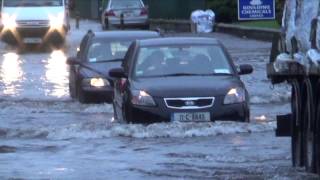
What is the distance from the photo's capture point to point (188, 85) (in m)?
15.1

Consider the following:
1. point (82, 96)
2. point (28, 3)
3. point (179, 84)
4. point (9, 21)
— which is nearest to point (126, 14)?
point (28, 3)

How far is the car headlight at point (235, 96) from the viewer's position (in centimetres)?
1495

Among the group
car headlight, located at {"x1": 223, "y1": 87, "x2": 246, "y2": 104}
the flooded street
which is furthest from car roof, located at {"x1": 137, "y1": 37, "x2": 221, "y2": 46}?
car headlight, located at {"x1": 223, "y1": 87, "x2": 246, "y2": 104}

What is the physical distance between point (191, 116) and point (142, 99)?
2.31 ft

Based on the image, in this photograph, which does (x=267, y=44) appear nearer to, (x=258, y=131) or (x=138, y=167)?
(x=258, y=131)

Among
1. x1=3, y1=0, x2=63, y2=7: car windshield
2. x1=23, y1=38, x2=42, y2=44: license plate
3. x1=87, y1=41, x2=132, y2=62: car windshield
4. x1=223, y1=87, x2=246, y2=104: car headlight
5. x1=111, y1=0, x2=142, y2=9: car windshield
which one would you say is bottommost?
x1=111, y1=0, x2=142, y2=9: car windshield

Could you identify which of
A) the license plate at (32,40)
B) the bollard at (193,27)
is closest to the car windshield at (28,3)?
the license plate at (32,40)

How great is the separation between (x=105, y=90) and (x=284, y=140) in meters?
6.45

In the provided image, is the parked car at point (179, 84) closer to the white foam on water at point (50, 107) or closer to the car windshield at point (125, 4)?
the white foam on water at point (50, 107)

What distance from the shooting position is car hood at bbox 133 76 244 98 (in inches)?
583

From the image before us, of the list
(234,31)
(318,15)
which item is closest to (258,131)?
(318,15)

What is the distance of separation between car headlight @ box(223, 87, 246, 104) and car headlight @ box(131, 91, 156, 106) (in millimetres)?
1018

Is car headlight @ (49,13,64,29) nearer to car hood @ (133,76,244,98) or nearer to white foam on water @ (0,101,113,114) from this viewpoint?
white foam on water @ (0,101,113,114)

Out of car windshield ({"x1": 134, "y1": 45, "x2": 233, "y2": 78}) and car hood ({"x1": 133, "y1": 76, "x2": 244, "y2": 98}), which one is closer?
car hood ({"x1": 133, "y1": 76, "x2": 244, "y2": 98})
